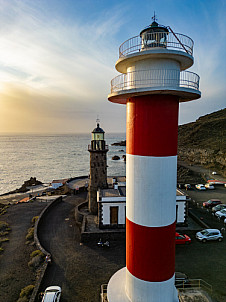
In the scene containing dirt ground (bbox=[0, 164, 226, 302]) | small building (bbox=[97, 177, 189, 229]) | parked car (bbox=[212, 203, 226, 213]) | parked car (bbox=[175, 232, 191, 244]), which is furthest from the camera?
parked car (bbox=[212, 203, 226, 213])

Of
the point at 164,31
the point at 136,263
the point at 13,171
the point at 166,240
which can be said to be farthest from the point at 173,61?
the point at 13,171

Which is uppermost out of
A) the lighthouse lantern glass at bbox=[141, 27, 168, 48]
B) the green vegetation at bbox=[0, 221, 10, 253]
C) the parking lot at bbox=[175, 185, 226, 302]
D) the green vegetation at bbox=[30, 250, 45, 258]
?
the lighthouse lantern glass at bbox=[141, 27, 168, 48]

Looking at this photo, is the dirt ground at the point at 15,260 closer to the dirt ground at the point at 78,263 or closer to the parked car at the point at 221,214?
the dirt ground at the point at 78,263

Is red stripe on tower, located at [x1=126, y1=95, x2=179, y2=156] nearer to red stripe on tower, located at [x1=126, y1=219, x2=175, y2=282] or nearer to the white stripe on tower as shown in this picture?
the white stripe on tower

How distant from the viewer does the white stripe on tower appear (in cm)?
576

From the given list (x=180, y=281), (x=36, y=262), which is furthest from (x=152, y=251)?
(x=36, y=262)

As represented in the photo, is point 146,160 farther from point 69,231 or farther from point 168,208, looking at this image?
point 69,231

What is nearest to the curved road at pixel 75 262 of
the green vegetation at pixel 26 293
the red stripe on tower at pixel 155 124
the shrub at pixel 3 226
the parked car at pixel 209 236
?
the green vegetation at pixel 26 293

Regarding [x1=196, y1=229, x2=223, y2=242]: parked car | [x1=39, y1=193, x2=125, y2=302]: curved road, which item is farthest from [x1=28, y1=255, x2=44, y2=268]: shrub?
[x1=196, y1=229, x2=223, y2=242]: parked car

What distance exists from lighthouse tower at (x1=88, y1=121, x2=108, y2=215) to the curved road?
384 centimetres

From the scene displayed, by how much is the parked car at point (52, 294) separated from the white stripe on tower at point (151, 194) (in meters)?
5.17

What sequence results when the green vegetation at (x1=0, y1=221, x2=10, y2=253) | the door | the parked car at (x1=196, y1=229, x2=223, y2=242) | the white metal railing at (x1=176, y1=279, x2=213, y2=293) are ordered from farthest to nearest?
the door → the green vegetation at (x1=0, y1=221, x2=10, y2=253) → the parked car at (x1=196, y1=229, x2=223, y2=242) → the white metal railing at (x1=176, y1=279, x2=213, y2=293)

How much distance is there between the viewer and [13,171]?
7056cm

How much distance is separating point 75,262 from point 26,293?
11.6 feet
